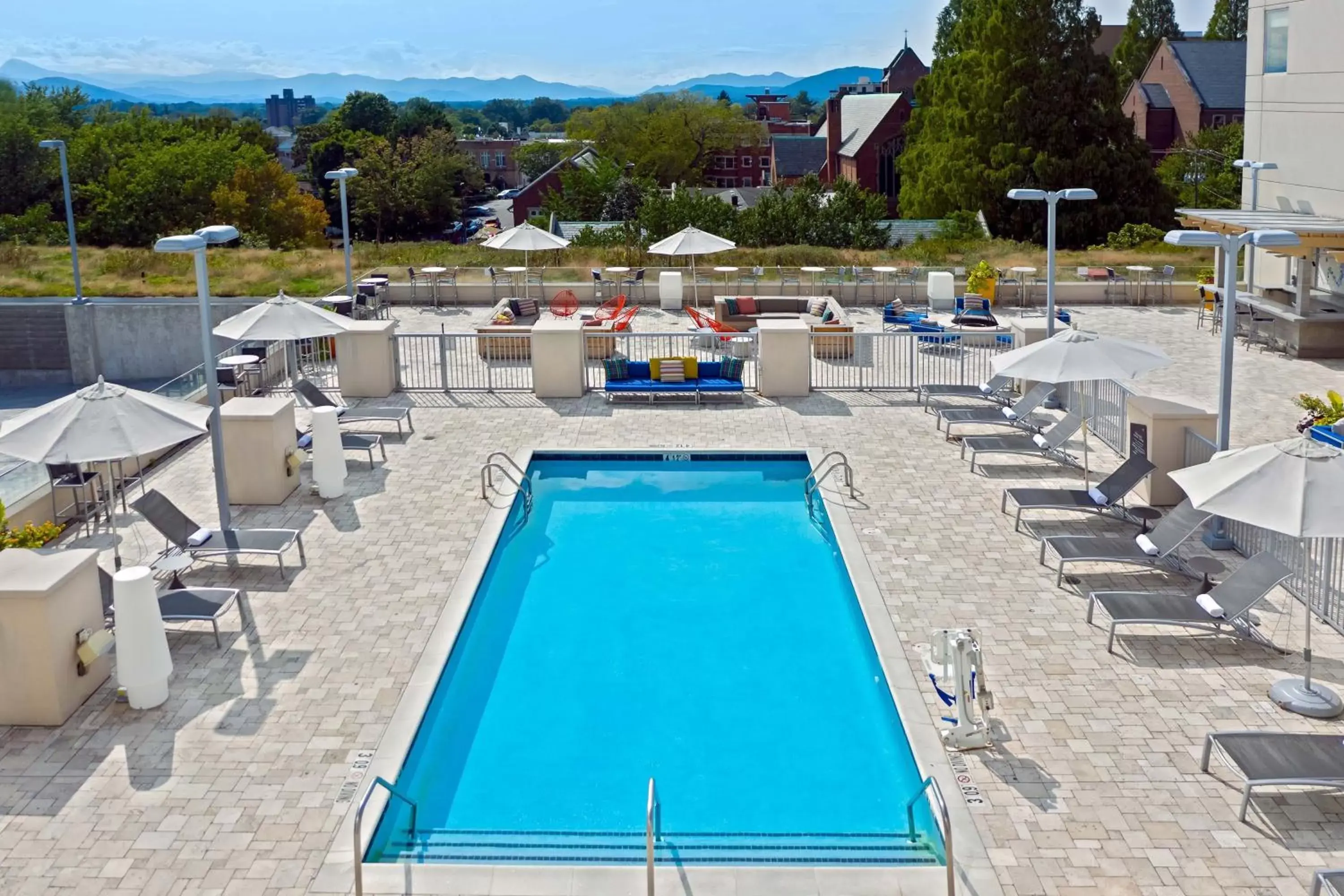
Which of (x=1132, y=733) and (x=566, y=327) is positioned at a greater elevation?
(x=566, y=327)

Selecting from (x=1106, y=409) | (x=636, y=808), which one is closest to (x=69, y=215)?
(x=1106, y=409)

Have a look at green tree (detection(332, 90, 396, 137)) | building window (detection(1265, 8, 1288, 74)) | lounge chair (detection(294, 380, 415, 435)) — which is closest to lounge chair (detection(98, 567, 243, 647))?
lounge chair (detection(294, 380, 415, 435))

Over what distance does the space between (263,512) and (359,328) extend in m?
5.43

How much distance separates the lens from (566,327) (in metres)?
19.8

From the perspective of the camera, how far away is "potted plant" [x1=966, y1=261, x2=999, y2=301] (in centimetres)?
2723

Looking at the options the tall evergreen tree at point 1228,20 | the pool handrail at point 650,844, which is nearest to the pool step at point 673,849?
the pool handrail at point 650,844

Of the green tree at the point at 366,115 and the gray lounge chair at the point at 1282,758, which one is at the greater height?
the green tree at the point at 366,115

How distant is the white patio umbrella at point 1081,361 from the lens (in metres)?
13.7

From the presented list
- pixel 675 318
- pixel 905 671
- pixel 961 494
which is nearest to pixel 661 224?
pixel 675 318

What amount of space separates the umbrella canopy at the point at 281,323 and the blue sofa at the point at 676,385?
4.55 metres

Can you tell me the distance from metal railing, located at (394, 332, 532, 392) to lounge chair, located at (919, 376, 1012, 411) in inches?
253

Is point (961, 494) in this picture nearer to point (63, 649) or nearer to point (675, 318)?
point (63, 649)

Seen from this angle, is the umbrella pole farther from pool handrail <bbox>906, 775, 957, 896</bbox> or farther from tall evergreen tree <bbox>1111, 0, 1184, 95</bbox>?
tall evergreen tree <bbox>1111, 0, 1184, 95</bbox>

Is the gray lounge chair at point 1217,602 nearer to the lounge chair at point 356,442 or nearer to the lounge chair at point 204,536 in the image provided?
the lounge chair at point 204,536
